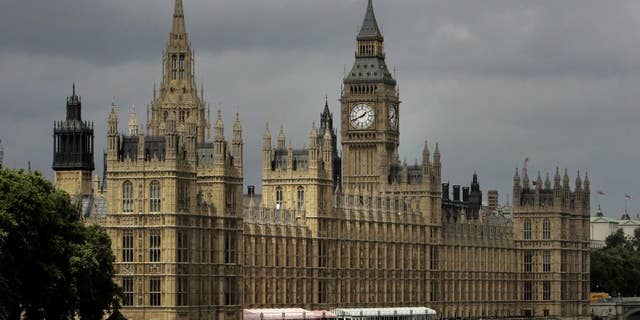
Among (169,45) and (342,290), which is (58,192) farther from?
(342,290)

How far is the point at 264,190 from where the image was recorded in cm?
19125

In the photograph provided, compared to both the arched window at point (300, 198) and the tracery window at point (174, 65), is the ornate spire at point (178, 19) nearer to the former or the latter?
the tracery window at point (174, 65)

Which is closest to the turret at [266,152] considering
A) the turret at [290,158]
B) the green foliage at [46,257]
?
the turret at [290,158]

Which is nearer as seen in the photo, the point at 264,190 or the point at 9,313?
the point at 9,313

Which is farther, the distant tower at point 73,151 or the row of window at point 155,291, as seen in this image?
the distant tower at point 73,151

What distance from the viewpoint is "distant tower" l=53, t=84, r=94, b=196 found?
180 metres

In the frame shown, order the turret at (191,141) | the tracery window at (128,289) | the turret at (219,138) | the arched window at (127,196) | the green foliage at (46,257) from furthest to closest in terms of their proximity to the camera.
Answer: the turret at (219,138) < the turret at (191,141) < the arched window at (127,196) < the tracery window at (128,289) < the green foliage at (46,257)

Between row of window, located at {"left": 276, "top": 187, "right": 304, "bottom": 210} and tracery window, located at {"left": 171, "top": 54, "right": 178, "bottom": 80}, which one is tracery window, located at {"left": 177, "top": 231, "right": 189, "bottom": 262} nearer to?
row of window, located at {"left": 276, "top": 187, "right": 304, "bottom": 210}

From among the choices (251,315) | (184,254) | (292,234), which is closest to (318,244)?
(292,234)

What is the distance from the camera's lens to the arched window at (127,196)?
508ft

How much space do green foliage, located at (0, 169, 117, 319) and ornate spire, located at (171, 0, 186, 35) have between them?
4714cm

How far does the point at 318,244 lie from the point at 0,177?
66615 millimetres

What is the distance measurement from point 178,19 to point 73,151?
16603 mm

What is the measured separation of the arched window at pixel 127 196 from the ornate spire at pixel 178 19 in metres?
33.9
